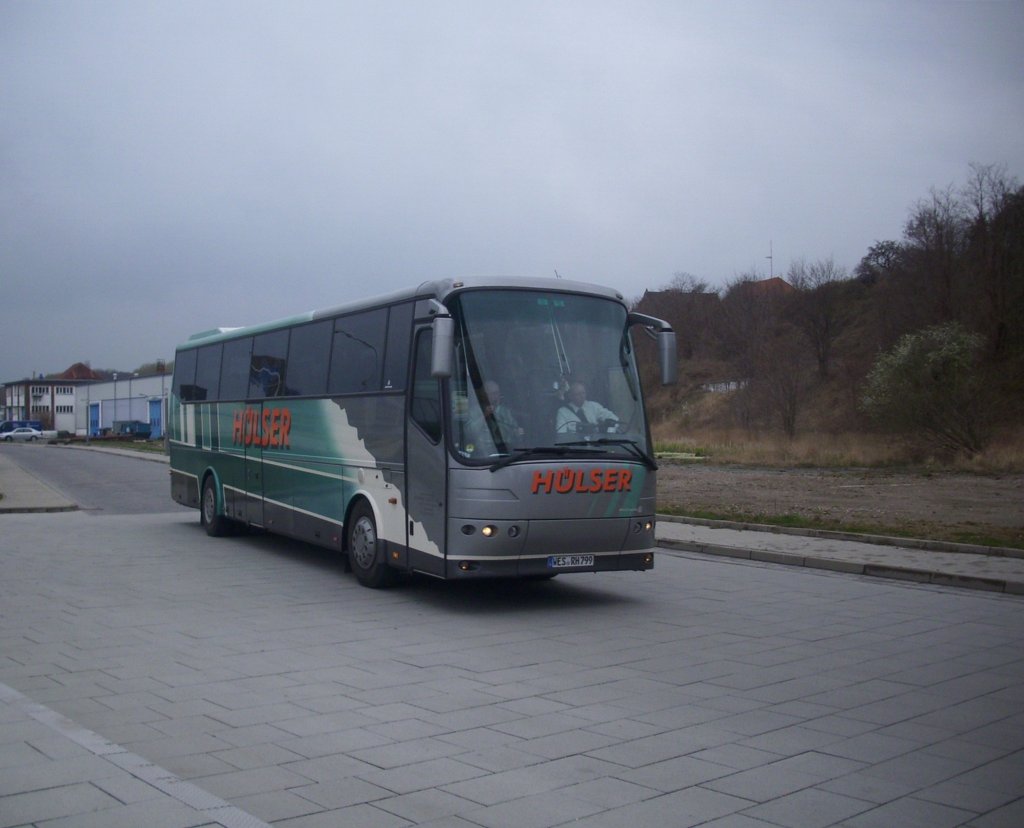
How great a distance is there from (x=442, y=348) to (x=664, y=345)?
2.79 metres

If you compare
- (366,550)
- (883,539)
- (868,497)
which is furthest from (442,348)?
(868,497)

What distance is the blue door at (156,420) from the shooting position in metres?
82.6

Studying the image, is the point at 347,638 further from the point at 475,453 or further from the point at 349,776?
the point at 349,776

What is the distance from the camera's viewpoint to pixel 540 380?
1080 cm

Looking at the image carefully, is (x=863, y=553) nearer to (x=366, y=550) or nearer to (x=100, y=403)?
(x=366, y=550)

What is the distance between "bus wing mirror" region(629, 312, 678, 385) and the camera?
460 inches

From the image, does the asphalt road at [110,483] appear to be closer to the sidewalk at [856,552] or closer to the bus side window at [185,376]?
the bus side window at [185,376]

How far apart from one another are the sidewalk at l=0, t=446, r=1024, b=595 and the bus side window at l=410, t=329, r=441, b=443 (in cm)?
649

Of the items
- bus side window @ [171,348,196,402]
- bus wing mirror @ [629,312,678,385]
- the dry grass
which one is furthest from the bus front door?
the dry grass

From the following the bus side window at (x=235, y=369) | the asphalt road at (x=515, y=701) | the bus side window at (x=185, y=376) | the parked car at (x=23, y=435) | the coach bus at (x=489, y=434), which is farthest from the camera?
the parked car at (x=23, y=435)

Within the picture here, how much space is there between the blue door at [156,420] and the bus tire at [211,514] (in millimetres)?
66528

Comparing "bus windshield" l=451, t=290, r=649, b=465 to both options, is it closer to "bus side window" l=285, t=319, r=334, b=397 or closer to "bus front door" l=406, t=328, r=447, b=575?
"bus front door" l=406, t=328, r=447, b=575

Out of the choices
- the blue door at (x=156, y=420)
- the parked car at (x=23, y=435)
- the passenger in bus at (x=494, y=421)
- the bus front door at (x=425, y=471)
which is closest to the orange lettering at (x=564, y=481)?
the passenger in bus at (x=494, y=421)

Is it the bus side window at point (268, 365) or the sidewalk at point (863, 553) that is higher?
the bus side window at point (268, 365)
